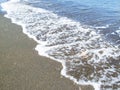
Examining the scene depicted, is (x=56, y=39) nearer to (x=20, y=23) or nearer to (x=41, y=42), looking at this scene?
(x=41, y=42)

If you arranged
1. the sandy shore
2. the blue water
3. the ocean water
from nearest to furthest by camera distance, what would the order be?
1. the sandy shore
2. the ocean water
3. the blue water

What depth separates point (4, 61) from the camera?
1219 cm

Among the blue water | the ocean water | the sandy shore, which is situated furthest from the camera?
the blue water

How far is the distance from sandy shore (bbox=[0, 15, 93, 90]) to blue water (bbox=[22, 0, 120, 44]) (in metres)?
4.54

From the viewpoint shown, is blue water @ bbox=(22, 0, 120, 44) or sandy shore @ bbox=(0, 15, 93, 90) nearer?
sandy shore @ bbox=(0, 15, 93, 90)

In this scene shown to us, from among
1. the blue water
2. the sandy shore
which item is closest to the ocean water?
the blue water

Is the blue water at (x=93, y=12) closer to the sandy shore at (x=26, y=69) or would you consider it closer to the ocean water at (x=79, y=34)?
the ocean water at (x=79, y=34)

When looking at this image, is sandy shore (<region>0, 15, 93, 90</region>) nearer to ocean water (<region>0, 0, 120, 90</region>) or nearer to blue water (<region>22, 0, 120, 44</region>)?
ocean water (<region>0, 0, 120, 90</region>)

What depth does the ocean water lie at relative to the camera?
1119cm

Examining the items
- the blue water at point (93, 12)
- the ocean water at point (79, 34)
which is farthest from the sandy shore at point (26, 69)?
the blue water at point (93, 12)

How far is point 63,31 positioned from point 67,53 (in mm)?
3628

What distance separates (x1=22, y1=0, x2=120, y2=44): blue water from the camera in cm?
1671

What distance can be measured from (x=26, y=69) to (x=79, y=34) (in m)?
5.47

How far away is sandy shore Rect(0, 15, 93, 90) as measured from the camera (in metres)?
10.1
